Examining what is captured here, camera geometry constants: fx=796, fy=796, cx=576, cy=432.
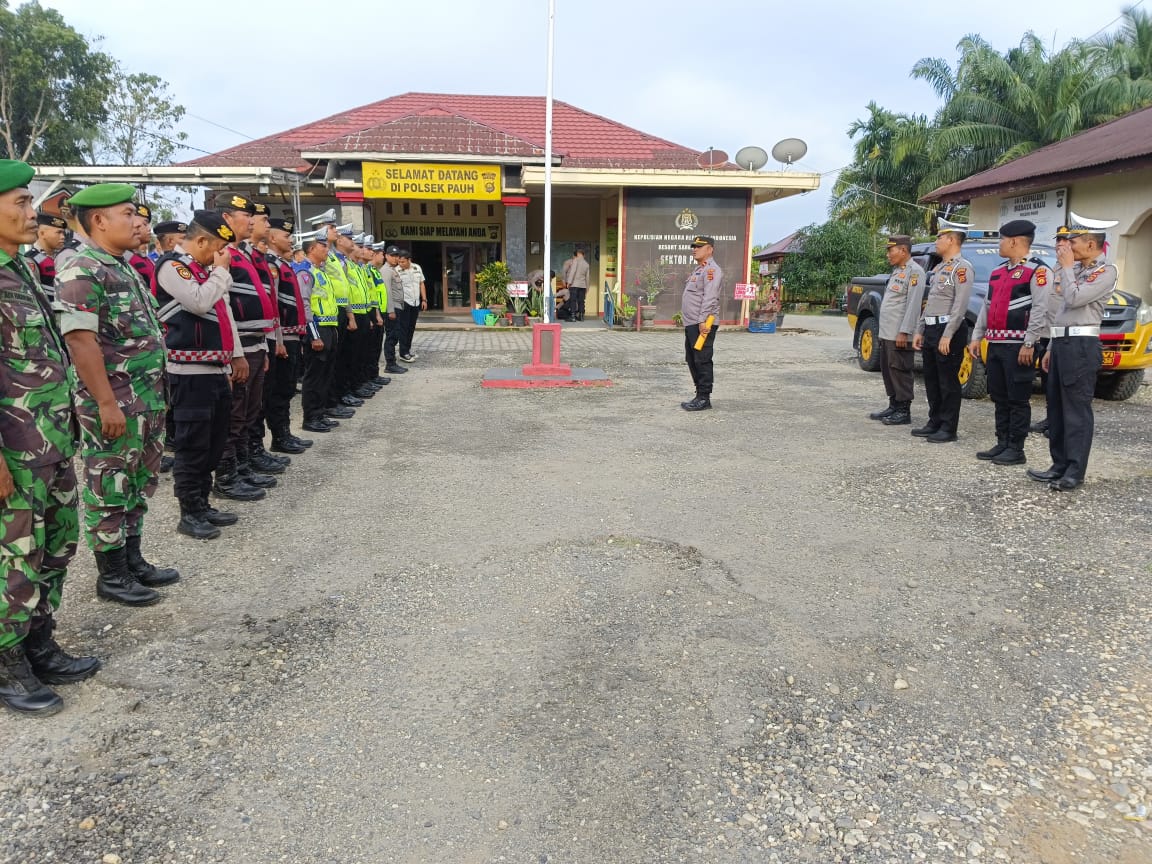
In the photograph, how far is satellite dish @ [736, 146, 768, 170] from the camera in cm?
1744

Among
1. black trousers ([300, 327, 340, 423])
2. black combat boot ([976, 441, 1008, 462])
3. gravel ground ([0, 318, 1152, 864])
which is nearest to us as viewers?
gravel ground ([0, 318, 1152, 864])

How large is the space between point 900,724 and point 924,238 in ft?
107

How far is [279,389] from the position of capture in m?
6.24

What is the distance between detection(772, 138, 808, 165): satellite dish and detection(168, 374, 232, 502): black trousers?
1540cm

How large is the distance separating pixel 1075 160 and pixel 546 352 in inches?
409

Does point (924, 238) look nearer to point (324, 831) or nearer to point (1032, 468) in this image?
point (1032, 468)

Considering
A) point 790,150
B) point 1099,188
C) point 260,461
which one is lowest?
point 260,461

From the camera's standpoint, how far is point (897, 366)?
7711 mm

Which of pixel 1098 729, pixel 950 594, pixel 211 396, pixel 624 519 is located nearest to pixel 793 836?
pixel 1098 729

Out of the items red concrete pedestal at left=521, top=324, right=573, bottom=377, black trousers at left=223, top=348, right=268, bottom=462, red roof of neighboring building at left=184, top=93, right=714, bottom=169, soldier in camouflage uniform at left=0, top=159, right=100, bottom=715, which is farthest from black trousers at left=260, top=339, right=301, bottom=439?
red roof of neighboring building at left=184, top=93, right=714, bottom=169

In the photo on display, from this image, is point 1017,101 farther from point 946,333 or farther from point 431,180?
point 946,333

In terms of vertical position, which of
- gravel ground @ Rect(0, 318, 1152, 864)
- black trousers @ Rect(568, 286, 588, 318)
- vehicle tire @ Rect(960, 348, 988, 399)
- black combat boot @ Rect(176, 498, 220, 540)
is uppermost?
black trousers @ Rect(568, 286, 588, 318)

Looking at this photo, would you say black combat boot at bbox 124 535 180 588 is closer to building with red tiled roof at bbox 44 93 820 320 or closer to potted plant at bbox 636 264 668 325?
building with red tiled roof at bbox 44 93 820 320

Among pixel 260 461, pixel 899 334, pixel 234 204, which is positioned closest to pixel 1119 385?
pixel 899 334
